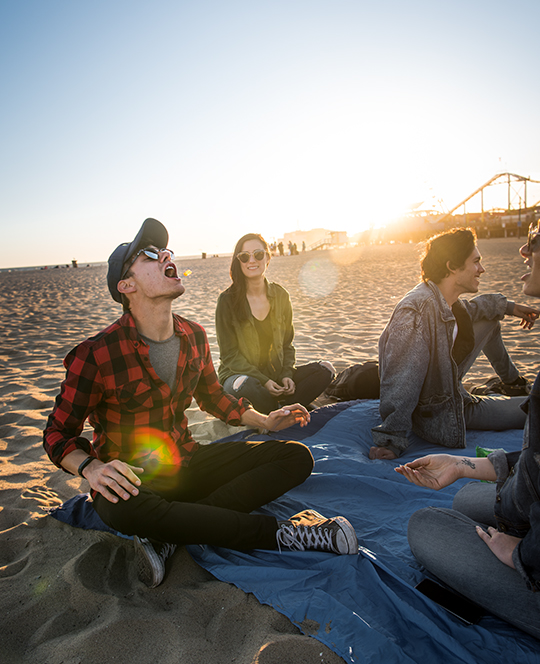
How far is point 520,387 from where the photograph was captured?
3.95m

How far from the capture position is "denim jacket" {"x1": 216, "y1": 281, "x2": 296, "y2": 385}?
13.5ft

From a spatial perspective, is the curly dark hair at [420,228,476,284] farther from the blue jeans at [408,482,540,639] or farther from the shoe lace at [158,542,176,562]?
the shoe lace at [158,542,176,562]

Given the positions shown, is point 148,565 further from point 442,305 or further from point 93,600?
point 442,305

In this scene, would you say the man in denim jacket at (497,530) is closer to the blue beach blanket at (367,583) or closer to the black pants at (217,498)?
the blue beach blanket at (367,583)

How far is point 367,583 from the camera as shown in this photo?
182cm

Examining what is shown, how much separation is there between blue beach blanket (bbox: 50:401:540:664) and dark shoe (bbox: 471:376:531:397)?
1.77m

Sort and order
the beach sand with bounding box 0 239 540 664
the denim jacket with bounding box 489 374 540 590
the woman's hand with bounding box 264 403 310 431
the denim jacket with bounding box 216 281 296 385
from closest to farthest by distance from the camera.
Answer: the denim jacket with bounding box 489 374 540 590
the beach sand with bounding box 0 239 540 664
the woman's hand with bounding box 264 403 310 431
the denim jacket with bounding box 216 281 296 385

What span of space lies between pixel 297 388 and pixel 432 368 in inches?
58.3

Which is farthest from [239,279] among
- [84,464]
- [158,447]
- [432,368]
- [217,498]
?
[84,464]

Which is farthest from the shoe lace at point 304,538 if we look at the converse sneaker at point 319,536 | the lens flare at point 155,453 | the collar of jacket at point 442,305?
the collar of jacket at point 442,305

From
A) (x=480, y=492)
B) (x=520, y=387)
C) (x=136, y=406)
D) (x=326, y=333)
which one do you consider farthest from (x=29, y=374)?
(x=520, y=387)

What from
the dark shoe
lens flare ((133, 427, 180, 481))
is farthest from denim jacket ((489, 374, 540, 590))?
the dark shoe

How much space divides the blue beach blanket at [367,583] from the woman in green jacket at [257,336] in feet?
4.38

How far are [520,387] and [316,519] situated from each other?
9.33 feet
